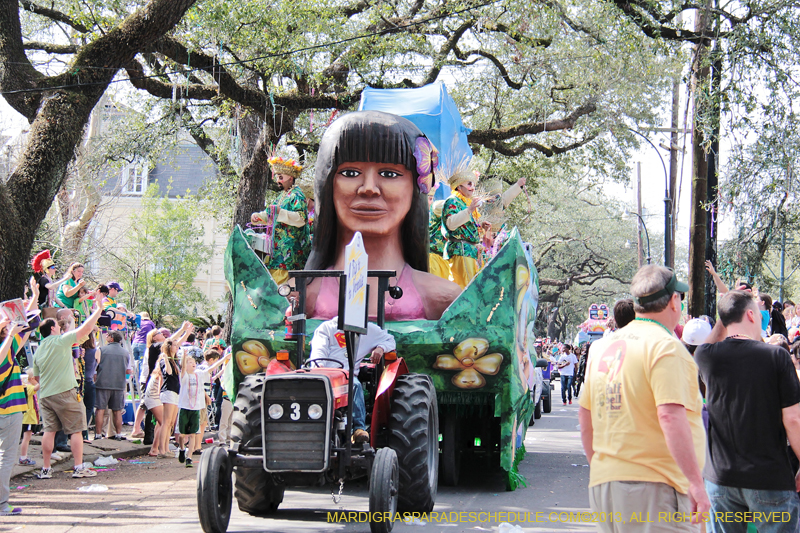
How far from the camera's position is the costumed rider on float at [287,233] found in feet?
28.6

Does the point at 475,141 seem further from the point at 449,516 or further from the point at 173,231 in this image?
the point at 173,231

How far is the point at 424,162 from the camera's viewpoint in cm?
810

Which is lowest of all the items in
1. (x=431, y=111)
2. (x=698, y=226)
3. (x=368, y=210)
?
(x=368, y=210)

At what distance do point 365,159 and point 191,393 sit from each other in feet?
13.2

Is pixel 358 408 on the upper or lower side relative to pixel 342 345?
lower

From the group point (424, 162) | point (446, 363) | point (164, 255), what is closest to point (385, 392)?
point (446, 363)

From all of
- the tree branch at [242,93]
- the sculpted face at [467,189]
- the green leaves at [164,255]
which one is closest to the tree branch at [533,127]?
the tree branch at [242,93]

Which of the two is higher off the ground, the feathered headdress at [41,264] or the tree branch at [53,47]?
the tree branch at [53,47]

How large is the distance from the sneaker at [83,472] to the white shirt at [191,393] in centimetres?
142

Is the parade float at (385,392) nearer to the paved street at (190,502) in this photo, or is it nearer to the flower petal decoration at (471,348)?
the flower petal decoration at (471,348)

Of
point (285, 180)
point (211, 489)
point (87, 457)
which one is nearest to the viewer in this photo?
point (211, 489)

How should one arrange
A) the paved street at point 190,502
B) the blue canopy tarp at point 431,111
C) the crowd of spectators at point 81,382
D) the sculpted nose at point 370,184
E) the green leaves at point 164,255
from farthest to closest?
the green leaves at point 164,255
the blue canopy tarp at point 431,111
the sculpted nose at point 370,184
the crowd of spectators at point 81,382
the paved street at point 190,502

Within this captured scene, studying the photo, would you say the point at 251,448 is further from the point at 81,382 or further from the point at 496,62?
the point at 496,62

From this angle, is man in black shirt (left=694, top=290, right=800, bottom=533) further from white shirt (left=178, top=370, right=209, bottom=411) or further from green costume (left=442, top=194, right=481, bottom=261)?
white shirt (left=178, top=370, right=209, bottom=411)
